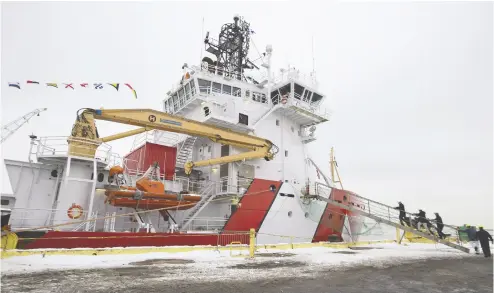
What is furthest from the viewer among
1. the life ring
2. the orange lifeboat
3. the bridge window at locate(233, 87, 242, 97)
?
the bridge window at locate(233, 87, 242, 97)

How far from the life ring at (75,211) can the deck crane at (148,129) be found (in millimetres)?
1687

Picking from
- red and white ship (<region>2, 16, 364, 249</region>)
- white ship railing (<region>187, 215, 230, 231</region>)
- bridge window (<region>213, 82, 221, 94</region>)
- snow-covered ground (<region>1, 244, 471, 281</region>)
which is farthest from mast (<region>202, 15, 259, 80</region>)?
snow-covered ground (<region>1, 244, 471, 281</region>)

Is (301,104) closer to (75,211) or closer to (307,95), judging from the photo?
(307,95)

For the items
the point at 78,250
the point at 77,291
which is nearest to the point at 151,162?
the point at 78,250

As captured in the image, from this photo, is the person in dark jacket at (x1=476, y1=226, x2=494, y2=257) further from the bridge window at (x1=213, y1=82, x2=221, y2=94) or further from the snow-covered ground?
the bridge window at (x1=213, y1=82, x2=221, y2=94)

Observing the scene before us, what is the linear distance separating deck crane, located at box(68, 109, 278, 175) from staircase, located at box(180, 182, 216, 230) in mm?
1237

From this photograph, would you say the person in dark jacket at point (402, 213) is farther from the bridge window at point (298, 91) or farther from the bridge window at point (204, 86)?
the bridge window at point (204, 86)

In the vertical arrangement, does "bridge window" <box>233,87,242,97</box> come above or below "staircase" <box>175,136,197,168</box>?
above

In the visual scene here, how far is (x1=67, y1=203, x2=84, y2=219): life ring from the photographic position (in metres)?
9.35

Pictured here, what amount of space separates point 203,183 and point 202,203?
1.33 metres

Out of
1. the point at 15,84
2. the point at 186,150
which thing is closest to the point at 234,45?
the point at 186,150

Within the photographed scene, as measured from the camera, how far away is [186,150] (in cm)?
1559

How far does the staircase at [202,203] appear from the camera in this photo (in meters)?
12.2

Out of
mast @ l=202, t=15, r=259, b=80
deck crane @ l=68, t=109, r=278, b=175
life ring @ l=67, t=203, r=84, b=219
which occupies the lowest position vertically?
life ring @ l=67, t=203, r=84, b=219
